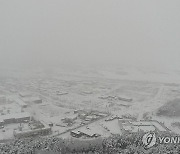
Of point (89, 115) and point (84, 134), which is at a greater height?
point (89, 115)

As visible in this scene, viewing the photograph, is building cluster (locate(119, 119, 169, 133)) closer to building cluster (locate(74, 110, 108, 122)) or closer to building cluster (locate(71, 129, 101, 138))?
building cluster (locate(74, 110, 108, 122))

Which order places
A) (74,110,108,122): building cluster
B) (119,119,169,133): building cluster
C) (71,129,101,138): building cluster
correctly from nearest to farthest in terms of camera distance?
(71,129,101,138): building cluster < (119,119,169,133): building cluster < (74,110,108,122): building cluster

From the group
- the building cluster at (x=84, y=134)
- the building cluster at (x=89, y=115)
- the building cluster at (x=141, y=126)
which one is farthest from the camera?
the building cluster at (x=89, y=115)

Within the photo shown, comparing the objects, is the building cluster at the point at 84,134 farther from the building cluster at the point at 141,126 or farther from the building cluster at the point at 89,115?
the building cluster at the point at 89,115

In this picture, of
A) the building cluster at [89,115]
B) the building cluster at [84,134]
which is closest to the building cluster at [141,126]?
the building cluster at [89,115]

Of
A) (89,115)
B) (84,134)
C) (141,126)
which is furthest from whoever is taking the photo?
(89,115)

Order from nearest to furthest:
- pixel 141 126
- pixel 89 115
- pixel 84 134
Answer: pixel 84 134 → pixel 141 126 → pixel 89 115

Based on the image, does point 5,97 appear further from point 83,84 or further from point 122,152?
point 122,152

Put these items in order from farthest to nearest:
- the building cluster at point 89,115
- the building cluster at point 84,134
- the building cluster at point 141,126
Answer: the building cluster at point 89,115 < the building cluster at point 141,126 < the building cluster at point 84,134

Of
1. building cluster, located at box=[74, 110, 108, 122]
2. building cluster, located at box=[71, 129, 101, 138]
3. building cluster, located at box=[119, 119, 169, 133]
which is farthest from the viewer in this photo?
building cluster, located at box=[74, 110, 108, 122]

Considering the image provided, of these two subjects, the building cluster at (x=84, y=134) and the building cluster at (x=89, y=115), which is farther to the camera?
the building cluster at (x=89, y=115)

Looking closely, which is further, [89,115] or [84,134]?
[89,115]

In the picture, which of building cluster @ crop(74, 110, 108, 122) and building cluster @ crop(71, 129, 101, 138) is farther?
building cluster @ crop(74, 110, 108, 122)

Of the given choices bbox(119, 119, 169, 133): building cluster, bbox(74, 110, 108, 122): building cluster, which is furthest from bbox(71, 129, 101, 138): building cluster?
bbox(74, 110, 108, 122): building cluster
